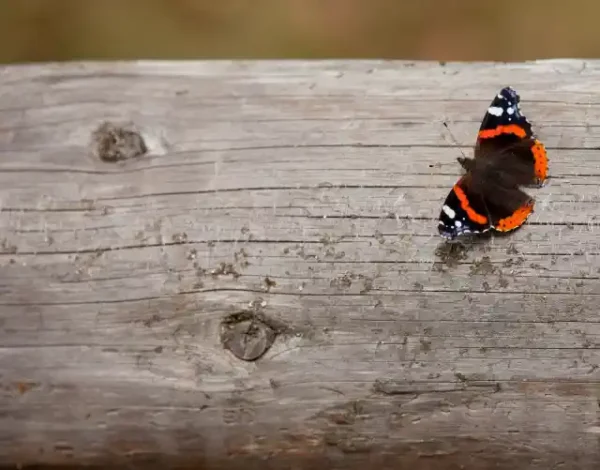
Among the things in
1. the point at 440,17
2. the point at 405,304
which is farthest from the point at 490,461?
the point at 440,17

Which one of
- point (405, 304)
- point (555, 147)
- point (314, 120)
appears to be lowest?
point (405, 304)

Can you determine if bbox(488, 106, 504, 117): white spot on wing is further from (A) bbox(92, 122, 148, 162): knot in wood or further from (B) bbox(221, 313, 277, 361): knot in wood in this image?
(A) bbox(92, 122, 148, 162): knot in wood

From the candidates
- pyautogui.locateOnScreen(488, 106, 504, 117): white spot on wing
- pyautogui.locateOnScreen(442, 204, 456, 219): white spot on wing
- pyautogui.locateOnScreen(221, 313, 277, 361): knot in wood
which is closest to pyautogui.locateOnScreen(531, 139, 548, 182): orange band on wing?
pyautogui.locateOnScreen(488, 106, 504, 117): white spot on wing

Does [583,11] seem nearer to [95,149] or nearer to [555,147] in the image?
[555,147]

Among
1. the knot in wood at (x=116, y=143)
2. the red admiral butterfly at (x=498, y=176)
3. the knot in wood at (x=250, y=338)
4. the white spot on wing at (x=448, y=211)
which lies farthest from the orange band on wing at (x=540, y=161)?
the knot in wood at (x=116, y=143)

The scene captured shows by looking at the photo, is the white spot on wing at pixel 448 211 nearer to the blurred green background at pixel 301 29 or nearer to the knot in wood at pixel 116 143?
the knot in wood at pixel 116 143

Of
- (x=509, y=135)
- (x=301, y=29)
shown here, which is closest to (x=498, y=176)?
(x=509, y=135)

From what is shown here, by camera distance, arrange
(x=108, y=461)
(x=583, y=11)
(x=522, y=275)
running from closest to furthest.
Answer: (x=522, y=275), (x=108, y=461), (x=583, y=11)
